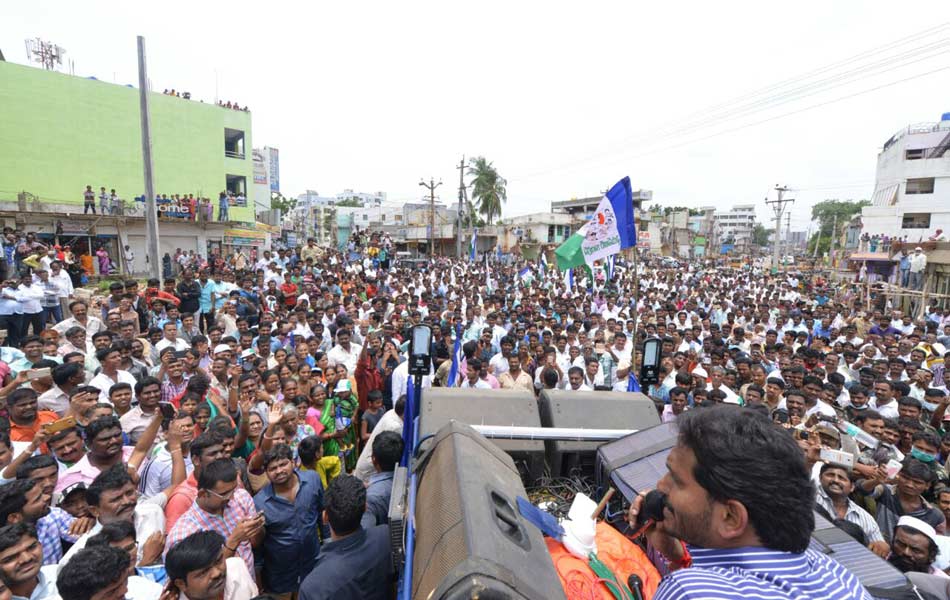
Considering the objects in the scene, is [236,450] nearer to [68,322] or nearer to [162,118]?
[68,322]

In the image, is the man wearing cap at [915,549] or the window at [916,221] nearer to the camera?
the man wearing cap at [915,549]

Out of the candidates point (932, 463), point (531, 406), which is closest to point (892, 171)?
point (932, 463)

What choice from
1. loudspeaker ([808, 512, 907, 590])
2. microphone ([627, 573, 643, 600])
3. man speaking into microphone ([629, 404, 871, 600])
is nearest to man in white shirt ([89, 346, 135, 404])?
microphone ([627, 573, 643, 600])

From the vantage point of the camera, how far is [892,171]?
3738cm

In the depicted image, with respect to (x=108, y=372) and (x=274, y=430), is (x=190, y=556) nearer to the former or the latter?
(x=274, y=430)

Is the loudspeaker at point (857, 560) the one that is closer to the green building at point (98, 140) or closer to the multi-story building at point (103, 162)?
the multi-story building at point (103, 162)

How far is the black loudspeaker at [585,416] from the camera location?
10.6 feet

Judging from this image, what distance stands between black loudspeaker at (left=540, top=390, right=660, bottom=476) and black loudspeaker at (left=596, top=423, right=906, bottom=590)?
0.84 ft

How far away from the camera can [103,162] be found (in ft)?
74.5

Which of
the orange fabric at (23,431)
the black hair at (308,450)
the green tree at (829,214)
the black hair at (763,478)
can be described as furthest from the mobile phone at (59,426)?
the green tree at (829,214)

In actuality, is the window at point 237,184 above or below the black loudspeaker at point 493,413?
above

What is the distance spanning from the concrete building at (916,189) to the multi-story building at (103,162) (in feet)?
140

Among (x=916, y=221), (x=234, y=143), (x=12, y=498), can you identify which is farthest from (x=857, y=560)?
(x=916, y=221)

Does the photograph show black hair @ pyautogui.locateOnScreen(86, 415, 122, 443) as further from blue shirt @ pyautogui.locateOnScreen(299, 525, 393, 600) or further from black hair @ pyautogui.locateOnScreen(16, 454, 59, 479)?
blue shirt @ pyautogui.locateOnScreen(299, 525, 393, 600)
